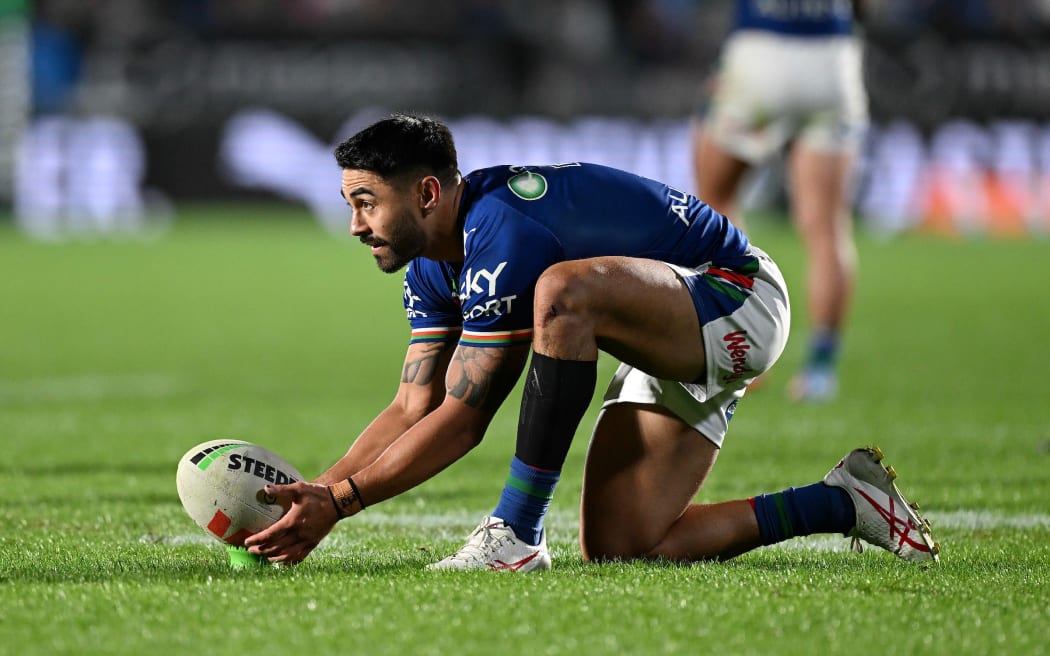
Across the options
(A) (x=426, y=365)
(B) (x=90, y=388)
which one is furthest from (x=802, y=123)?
(A) (x=426, y=365)

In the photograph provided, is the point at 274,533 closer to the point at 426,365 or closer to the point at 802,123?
the point at 426,365

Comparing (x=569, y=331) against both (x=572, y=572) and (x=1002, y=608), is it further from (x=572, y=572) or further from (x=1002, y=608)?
(x=1002, y=608)

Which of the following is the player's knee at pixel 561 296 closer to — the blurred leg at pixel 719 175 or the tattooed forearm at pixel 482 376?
the tattooed forearm at pixel 482 376

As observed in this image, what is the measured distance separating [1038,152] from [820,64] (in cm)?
1057

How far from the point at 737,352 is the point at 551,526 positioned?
91 cm

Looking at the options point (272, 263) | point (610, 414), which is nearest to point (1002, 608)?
point (610, 414)

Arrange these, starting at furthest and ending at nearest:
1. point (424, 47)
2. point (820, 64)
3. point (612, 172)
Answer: point (424, 47), point (820, 64), point (612, 172)

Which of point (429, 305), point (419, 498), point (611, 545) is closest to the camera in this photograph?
point (611, 545)

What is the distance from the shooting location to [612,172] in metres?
3.83

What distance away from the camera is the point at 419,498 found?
504 cm

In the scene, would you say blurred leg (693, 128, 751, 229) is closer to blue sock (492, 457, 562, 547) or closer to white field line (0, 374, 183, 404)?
white field line (0, 374, 183, 404)

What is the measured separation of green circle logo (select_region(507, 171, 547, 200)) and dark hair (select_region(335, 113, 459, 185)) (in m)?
0.16

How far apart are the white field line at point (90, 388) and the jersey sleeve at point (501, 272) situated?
4274mm

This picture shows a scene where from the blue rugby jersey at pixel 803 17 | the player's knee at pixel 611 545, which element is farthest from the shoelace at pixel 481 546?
the blue rugby jersey at pixel 803 17
